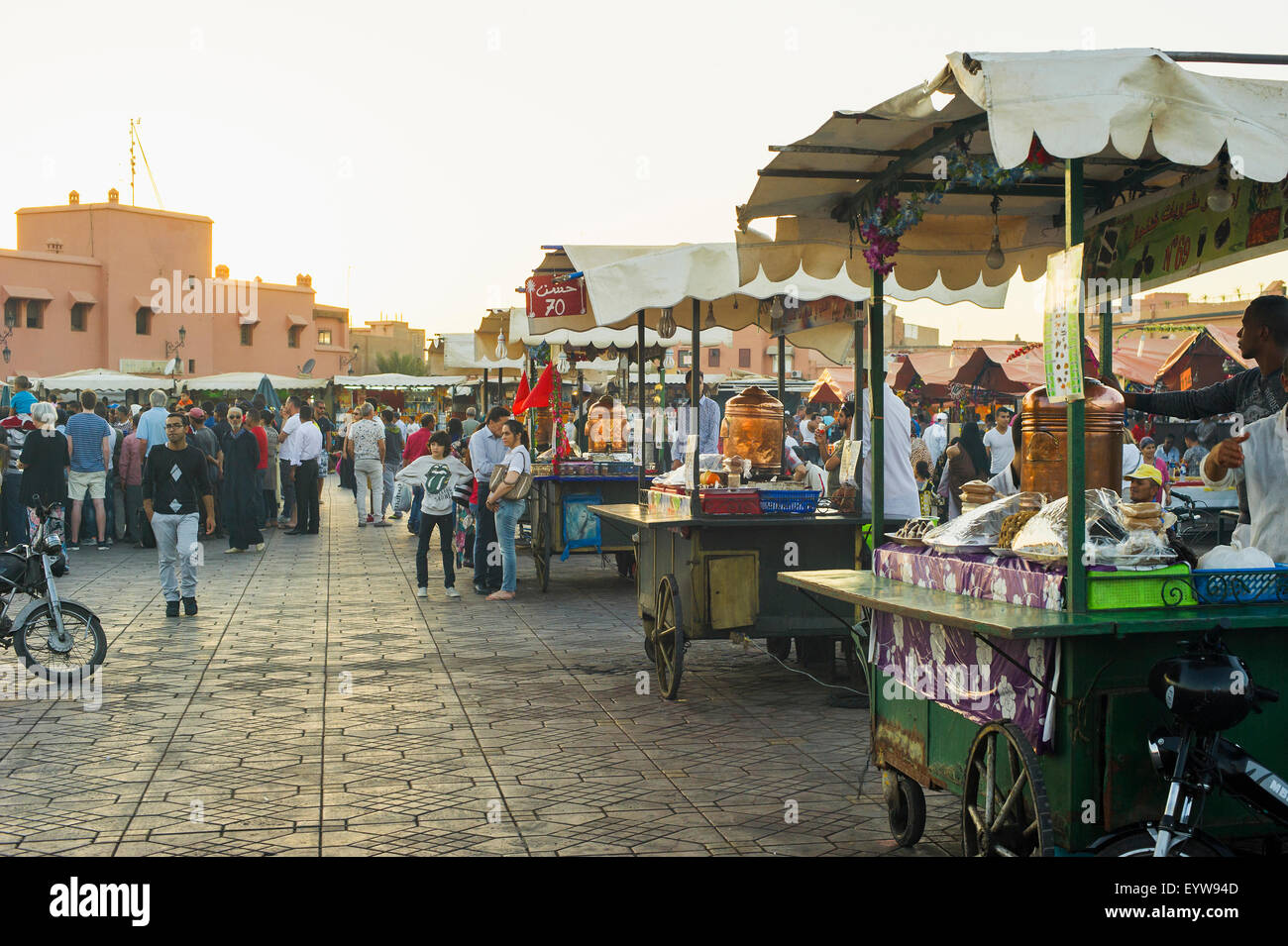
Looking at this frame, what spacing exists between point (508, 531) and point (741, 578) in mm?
5299

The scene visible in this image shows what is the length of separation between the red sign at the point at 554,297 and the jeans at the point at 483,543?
106 inches

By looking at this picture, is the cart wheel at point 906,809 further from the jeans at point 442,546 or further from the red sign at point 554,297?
the jeans at point 442,546

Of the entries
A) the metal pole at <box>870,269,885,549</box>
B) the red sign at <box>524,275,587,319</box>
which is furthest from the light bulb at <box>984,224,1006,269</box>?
the red sign at <box>524,275,587,319</box>

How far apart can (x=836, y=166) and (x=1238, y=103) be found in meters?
2.18

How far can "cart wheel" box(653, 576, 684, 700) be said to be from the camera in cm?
829

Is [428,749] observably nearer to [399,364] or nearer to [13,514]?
[13,514]

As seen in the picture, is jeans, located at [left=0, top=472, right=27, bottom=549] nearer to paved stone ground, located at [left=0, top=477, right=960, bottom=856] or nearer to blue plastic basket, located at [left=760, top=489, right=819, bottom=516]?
paved stone ground, located at [left=0, top=477, right=960, bottom=856]

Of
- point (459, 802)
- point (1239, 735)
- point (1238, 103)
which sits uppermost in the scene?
point (1238, 103)

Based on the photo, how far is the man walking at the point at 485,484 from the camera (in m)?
14.0

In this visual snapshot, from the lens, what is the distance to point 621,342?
17.0m

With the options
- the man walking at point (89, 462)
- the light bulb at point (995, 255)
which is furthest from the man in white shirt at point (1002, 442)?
the man walking at point (89, 462)
